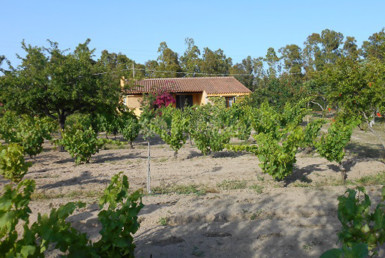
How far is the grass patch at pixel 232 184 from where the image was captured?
7.17m

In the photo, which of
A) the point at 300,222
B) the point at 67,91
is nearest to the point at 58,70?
the point at 67,91

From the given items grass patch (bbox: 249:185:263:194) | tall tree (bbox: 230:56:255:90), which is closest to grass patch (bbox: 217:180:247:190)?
grass patch (bbox: 249:185:263:194)

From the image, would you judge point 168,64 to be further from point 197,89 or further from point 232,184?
point 232,184

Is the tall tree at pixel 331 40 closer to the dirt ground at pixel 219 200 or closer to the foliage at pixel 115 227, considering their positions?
the dirt ground at pixel 219 200

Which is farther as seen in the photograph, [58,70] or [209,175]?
[58,70]

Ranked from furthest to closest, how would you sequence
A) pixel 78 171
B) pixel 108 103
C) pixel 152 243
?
pixel 108 103 → pixel 78 171 → pixel 152 243

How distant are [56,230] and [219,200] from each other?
391cm

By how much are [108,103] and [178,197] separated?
7556 mm

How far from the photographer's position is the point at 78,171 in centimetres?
903

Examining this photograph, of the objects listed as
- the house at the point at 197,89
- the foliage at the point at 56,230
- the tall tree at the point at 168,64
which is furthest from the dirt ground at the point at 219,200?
the tall tree at the point at 168,64

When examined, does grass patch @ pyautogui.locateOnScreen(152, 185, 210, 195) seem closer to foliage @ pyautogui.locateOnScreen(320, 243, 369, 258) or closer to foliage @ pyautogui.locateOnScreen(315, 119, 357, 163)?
foliage @ pyautogui.locateOnScreen(315, 119, 357, 163)

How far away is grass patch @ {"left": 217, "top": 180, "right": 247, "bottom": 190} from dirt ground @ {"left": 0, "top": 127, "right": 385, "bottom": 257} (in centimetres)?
2

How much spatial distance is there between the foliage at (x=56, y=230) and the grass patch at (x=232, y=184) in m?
4.20

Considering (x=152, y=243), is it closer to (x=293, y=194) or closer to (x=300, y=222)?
(x=300, y=222)
